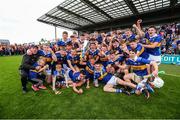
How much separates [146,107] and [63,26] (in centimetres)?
3354

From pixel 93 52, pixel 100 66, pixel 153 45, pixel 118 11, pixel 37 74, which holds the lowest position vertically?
pixel 37 74

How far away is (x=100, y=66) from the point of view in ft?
17.3

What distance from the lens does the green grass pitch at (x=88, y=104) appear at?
338 centimetres

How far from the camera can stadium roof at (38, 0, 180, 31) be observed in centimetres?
A: 1936

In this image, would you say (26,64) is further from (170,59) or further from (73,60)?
(170,59)

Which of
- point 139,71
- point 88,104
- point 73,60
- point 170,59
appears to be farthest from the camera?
point 170,59

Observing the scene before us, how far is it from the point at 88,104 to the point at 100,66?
68.0 inches

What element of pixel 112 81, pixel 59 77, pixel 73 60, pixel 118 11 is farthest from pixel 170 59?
pixel 118 11

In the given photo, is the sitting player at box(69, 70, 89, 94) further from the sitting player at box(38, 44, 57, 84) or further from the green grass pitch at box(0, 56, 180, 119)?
the sitting player at box(38, 44, 57, 84)

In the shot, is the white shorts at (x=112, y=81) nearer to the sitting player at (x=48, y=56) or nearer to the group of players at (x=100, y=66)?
the group of players at (x=100, y=66)

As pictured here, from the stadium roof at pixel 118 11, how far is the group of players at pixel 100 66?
15.5 metres

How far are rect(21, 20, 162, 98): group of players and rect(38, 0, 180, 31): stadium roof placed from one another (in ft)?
50.8

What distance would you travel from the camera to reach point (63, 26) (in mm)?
34812

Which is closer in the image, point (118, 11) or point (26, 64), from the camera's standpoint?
point (26, 64)
